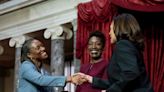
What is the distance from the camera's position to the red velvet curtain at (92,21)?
22.3ft

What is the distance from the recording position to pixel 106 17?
6.86m

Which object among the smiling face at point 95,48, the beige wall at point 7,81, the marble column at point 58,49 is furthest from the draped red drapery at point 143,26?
the beige wall at point 7,81

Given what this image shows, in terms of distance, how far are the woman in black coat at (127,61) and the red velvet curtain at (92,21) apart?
3724 millimetres

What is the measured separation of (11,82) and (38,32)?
475 centimetres

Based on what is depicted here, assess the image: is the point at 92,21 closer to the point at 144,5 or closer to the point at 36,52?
the point at 144,5

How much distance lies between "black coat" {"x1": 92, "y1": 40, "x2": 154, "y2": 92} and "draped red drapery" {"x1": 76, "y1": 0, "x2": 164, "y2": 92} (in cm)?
308

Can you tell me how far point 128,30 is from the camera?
9.43 feet

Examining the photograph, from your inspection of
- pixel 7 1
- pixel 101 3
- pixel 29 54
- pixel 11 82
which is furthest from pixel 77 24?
pixel 11 82

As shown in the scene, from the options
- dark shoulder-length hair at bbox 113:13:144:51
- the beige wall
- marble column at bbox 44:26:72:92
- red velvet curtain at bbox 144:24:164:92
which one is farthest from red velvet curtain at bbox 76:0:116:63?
the beige wall

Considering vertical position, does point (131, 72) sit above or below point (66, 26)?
below

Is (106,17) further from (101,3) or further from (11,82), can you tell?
(11,82)

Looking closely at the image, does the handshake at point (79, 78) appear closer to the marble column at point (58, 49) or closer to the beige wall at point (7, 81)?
the marble column at point (58, 49)

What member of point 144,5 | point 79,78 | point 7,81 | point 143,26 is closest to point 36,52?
point 79,78

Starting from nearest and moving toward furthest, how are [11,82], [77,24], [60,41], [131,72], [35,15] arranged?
[131,72] < [77,24] < [60,41] < [35,15] < [11,82]
